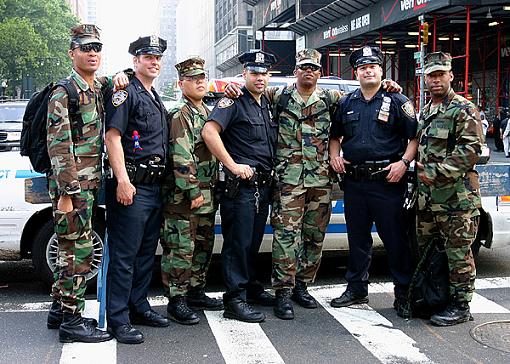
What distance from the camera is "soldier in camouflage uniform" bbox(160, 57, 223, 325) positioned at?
491 centimetres

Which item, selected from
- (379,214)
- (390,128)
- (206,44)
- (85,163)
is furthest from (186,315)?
(206,44)

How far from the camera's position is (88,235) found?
4664 mm

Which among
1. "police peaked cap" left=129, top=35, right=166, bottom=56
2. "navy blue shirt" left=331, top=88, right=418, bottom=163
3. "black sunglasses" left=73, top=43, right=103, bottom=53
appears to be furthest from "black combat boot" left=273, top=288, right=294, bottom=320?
"black sunglasses" left=73, top=43, right=103, bottom=53

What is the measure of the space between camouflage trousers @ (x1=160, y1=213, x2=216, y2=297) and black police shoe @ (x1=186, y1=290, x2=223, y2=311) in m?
0.20

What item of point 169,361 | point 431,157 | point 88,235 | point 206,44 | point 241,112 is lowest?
point 169,361

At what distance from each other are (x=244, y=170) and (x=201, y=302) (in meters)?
1.29

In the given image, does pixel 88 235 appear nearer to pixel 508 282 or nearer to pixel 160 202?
pixel 160 202

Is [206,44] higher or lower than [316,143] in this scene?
higher

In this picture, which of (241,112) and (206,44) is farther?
(206,44)

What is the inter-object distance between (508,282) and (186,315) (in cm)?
328

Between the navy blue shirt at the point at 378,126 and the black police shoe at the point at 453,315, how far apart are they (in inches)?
50.1

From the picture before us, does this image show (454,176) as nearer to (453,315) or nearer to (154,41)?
(453,315)

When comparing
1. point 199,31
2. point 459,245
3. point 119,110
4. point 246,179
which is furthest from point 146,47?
point 199,31

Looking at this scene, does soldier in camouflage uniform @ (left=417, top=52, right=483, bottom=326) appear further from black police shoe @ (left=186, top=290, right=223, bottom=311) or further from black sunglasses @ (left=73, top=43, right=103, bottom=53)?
black sunglasses @ (left=73, top=43, right=103, bottom=53)
